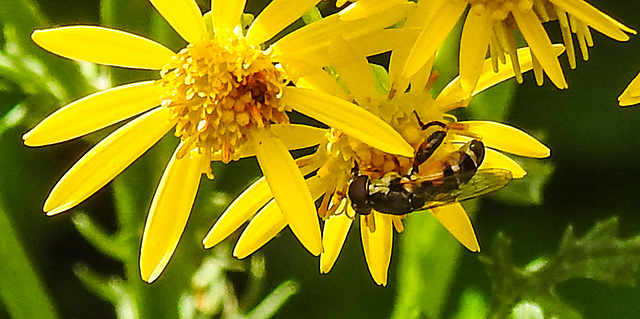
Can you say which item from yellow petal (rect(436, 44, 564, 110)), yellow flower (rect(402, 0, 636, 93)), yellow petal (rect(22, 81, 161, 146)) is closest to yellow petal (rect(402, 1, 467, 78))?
yellow flower (rect(402, 0, 636, 93))

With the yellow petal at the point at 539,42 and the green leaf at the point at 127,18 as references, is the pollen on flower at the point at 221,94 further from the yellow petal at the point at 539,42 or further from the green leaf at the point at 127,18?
the yellow petal at the point at 539,42

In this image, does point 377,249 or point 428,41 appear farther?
point 377,249

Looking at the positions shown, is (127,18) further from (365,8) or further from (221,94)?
(365,8)

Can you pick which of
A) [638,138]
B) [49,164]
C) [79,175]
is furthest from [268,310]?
[638,138]

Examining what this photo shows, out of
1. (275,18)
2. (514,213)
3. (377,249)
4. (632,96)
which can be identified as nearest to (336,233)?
(377,249)

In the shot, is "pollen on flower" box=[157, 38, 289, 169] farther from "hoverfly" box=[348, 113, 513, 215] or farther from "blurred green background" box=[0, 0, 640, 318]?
"blurred green background" box=[0, 0, 640, 318]

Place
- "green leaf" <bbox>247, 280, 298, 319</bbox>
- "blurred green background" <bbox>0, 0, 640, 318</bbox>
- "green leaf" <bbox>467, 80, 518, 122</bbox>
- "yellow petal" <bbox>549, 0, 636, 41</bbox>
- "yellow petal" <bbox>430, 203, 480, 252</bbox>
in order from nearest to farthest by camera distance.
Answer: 1. "yellow petal" <bbox>549, 0, 636, 41</bbox>
2. "yellow petal" <bbox>430, 203, 480, 252</bbox>
3. "green leaf" <bbox>467, 80, 518, 122</bbox>
4. "green leaf" <bbox>247, 280, 298, 319</bbox>
5. "blurred green background" <bbox>0, 0, 640, 318</bbox>
